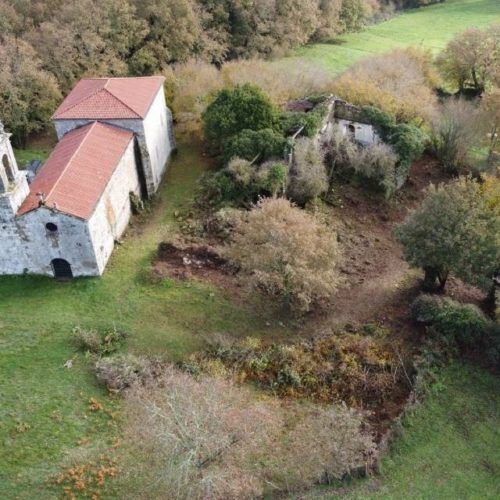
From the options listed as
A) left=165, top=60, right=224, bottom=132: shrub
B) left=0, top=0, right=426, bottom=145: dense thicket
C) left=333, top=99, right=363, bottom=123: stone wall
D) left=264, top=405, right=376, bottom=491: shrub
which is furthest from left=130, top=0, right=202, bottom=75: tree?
left=264, top=405, right=376, bottom=491: shrub

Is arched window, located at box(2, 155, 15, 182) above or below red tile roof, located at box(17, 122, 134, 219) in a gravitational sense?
above

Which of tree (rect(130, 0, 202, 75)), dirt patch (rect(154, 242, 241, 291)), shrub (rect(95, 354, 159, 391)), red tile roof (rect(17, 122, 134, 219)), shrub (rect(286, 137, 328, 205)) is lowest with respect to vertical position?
shrub (rect(95, 354, 159, 391))

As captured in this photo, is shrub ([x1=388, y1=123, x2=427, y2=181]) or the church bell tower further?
shrub ([x1=388, y1=123, x2=427, y2=181])

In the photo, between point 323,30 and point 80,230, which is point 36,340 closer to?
point 80,230

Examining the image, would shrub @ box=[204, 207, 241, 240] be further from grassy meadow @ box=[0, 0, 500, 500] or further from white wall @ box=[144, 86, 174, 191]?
white wall @ box=[144, 86, 174, 191]

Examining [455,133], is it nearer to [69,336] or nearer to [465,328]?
[465,328]

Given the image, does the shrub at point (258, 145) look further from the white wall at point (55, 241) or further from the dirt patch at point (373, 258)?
the white wall at point (55, 241)

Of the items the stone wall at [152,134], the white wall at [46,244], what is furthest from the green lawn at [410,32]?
the white wall at [46,244]
